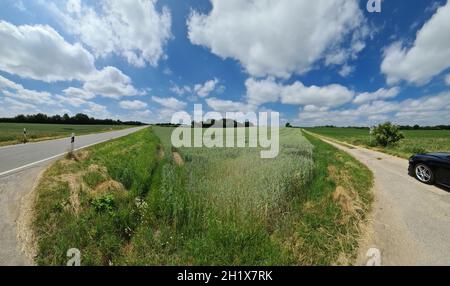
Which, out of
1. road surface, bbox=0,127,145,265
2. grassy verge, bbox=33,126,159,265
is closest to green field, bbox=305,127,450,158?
grassy verge, bbox=33,126,159,265

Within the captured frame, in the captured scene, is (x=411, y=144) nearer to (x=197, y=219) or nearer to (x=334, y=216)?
(x=334, y=216)

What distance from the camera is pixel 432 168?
24.6ft

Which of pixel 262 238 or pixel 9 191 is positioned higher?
pixel 9 191

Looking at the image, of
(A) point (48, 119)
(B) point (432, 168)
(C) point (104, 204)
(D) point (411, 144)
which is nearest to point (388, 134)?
(D) point (411, 144)

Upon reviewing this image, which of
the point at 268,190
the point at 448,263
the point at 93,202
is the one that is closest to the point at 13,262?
the point at 93,202

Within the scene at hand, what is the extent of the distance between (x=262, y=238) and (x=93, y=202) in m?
4.74

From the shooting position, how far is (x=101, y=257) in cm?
395

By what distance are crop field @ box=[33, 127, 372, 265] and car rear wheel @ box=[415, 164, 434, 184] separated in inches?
83.4

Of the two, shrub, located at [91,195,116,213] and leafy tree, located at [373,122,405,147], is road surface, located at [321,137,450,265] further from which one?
leafy tree, located at [373,122,405,147]

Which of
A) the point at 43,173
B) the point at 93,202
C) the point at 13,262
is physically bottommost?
the point at 13,262

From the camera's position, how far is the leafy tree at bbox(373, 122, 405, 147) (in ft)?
68.2
